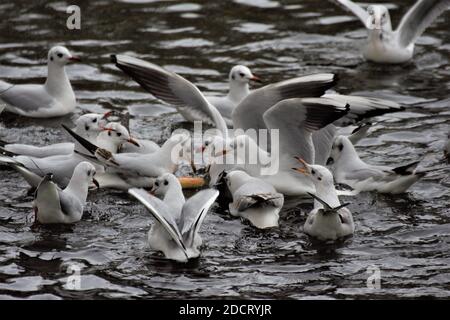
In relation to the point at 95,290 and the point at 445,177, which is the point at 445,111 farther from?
the point at 95,290

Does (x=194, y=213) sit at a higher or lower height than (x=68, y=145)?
lower

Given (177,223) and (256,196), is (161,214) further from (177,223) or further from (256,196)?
(256,196)

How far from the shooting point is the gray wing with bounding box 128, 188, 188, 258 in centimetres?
930

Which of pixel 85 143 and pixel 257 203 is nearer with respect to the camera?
pixel 257 203

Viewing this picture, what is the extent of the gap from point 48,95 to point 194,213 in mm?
5025

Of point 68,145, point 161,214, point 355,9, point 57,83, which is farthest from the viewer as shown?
point 355,9

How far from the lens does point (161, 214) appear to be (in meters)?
9.41

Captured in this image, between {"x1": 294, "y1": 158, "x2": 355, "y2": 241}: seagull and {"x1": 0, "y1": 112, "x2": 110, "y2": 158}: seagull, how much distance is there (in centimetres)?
267

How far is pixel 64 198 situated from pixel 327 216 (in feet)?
8.26

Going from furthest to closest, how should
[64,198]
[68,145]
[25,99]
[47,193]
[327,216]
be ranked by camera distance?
[25,99] → [68,145] → [64,198] → [47,193] → [327,216]

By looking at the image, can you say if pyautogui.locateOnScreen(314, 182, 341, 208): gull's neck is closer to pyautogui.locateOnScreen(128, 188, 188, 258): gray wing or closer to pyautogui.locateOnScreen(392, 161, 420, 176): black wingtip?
pyautogui.locateOnScreen(392, 161, 420, 176): black wingtip

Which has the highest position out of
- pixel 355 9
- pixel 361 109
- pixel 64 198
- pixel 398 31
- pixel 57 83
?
pixel 355 9

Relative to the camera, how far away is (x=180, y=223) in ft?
31.9

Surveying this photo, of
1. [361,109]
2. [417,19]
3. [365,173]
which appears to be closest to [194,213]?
[365,173]
